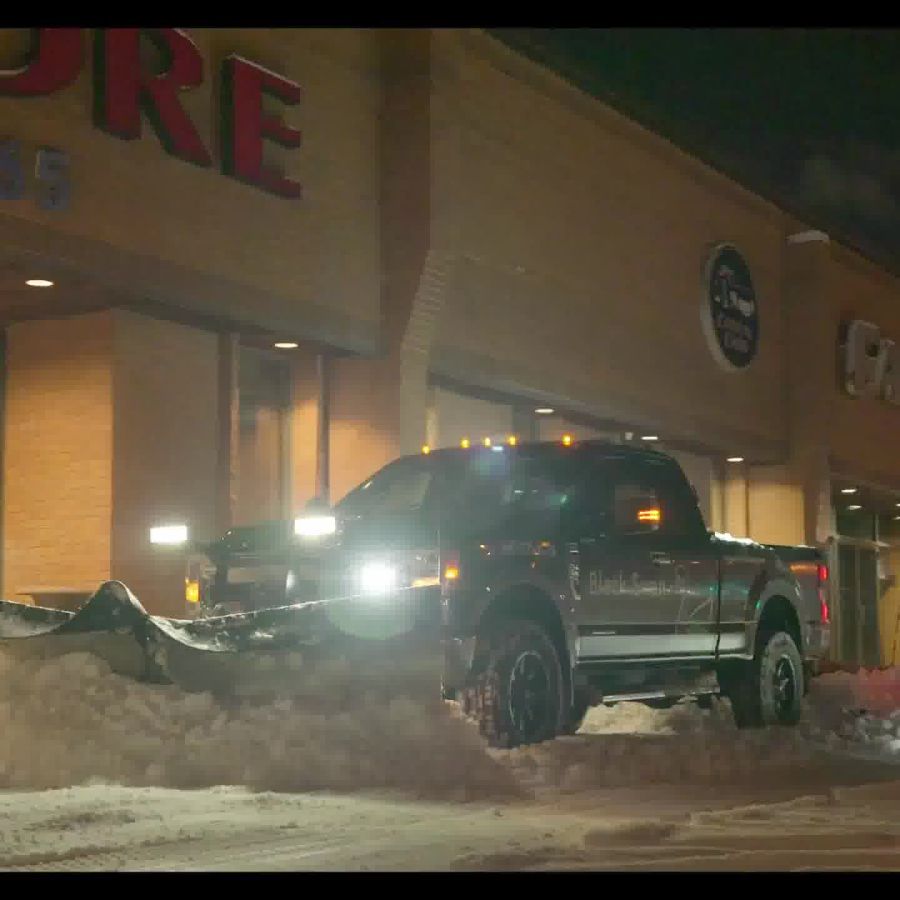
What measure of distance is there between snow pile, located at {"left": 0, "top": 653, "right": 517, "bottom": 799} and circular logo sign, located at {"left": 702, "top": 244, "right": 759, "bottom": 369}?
16.6m

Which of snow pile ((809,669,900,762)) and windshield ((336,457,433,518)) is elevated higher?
windshield ((336,457,433,518))

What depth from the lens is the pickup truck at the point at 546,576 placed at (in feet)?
33.2

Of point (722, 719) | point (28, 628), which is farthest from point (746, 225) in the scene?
point (28, 628)

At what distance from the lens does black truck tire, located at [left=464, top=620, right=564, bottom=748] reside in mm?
9953

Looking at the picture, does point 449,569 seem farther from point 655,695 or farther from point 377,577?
point 655,695

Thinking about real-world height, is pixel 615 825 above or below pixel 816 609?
below

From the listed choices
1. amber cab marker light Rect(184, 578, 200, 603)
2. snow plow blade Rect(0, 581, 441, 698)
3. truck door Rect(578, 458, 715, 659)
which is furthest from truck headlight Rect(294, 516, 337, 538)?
truck door Rect(578, 458, 715, 659)

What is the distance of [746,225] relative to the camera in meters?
27.3

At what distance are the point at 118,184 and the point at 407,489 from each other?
4250 millimetres

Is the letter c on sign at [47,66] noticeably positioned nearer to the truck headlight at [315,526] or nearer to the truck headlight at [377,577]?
the truck headlight at [315,526]

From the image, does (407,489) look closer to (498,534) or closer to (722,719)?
(498,534)

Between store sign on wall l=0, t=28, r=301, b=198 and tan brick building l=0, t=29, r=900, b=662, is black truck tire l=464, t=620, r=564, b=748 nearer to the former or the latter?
tan brick building l=0, t=29, r=900, b=662

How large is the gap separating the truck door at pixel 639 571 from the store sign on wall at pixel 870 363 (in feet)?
61.3

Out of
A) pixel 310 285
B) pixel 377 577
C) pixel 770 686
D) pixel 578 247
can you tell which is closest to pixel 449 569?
pixel 377 577
